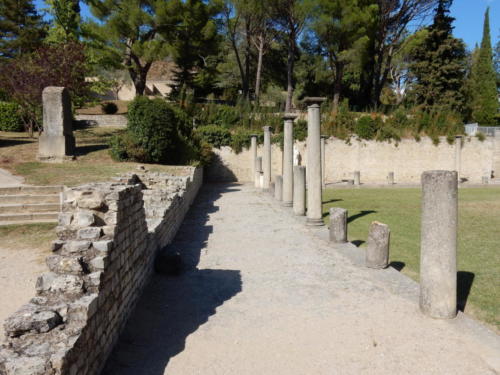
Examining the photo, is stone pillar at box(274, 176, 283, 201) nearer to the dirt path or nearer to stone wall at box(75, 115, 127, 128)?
the dirt path

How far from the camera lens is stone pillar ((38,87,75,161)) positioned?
15672 millimetres

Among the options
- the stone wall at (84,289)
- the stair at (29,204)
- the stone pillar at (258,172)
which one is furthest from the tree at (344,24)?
the stone wall at (84,289)

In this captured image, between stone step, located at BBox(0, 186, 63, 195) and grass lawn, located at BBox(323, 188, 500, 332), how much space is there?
7678mm

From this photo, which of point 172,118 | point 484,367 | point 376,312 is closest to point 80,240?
point 376,312

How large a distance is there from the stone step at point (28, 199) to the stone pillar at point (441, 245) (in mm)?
9532

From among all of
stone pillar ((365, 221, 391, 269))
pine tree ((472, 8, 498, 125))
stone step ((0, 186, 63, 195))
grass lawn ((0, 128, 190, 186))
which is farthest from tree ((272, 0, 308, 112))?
stone pillar ((365, 221, 391, 269))

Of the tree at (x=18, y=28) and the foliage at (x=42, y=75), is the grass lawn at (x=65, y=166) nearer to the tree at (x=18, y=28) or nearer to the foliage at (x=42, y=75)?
the foliage at (x=42, y=75)

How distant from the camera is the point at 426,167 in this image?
88.8 feet

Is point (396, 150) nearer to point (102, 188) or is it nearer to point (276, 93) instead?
point (276, 93)

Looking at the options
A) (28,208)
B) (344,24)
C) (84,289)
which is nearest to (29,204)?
(28,208)

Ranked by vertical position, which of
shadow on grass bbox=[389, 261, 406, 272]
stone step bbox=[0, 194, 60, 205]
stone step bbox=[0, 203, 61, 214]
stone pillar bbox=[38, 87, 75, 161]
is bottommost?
shadow on grass bbox=[389, 261, 406, 272]

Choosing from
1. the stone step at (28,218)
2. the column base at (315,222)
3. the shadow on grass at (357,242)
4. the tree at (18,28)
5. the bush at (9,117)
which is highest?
the tree at (18,28)

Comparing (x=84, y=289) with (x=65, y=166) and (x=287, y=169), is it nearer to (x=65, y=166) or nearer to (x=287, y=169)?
(x=287, y=169)

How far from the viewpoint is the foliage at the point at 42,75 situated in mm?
18828
